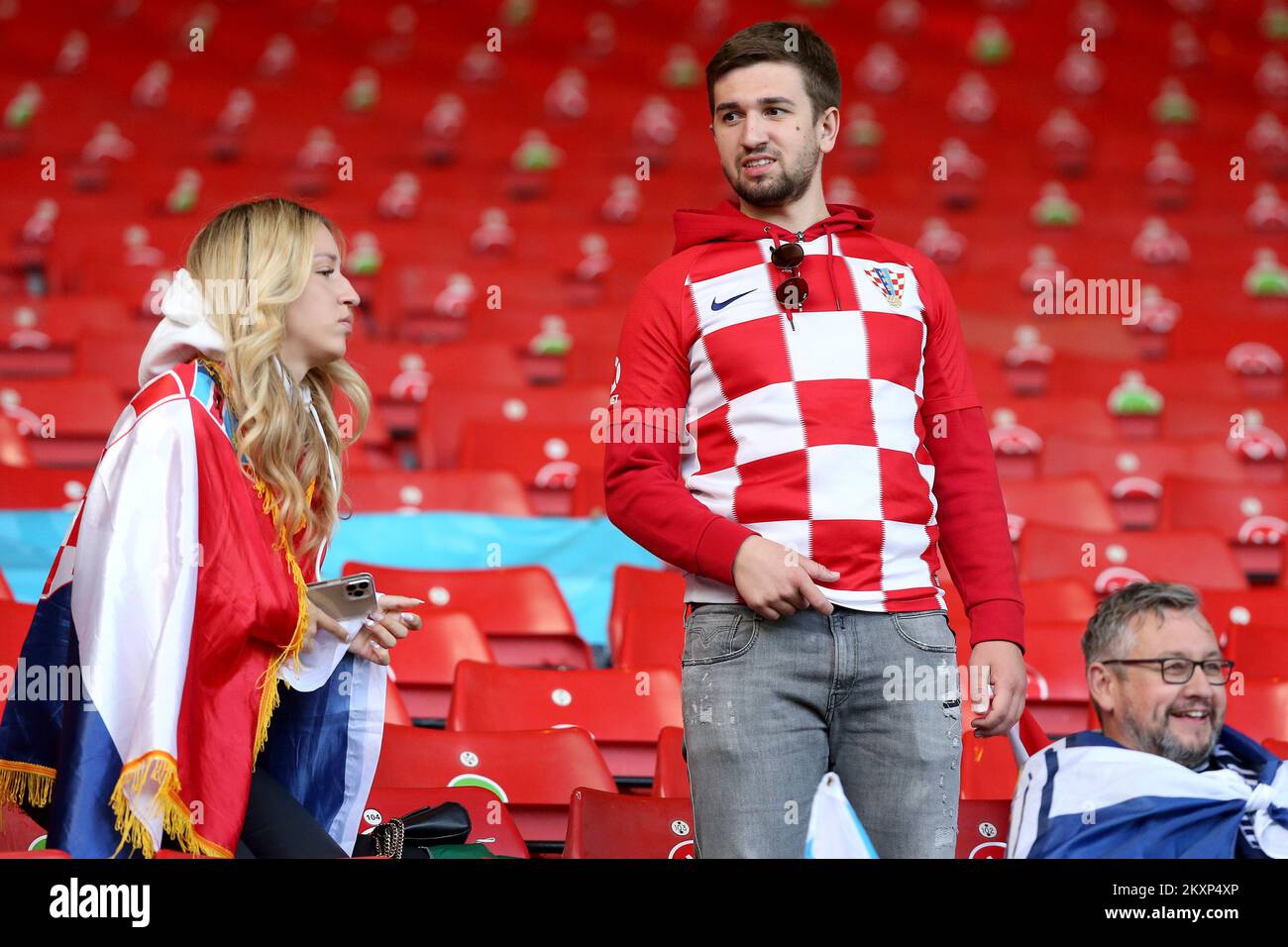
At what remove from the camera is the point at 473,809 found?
2.11 m

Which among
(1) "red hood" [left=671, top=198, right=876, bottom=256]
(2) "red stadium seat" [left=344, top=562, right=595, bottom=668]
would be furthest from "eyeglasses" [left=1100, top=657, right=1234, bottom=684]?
(2) "red stadium seat" [left=344, top=562, right=595, bottom=668]

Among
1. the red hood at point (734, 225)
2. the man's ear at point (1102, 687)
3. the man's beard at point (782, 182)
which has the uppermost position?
the man's beard at point (782, 182)

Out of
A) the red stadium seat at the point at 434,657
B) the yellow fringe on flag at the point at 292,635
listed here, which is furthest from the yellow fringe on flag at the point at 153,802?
the red stadium seat at the point at 434,657

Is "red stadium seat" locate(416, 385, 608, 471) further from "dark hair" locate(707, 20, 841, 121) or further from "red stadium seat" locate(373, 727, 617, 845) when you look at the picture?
"dark hair" locate(707, 20, 841, 121)

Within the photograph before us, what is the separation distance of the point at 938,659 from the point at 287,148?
517cm

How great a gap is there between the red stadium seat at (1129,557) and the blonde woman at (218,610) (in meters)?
1.87

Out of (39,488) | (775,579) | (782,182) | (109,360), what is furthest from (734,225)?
(109,360)

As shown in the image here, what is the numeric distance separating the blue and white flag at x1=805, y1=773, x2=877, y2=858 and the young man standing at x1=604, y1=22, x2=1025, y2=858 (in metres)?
0.09

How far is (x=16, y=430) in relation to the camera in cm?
368

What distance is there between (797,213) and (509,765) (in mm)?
1059

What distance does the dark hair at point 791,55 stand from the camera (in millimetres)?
1577

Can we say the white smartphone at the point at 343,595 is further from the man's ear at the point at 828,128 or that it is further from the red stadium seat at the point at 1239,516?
the red stadium seat at the point at 1239,516
